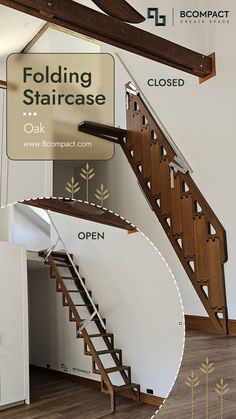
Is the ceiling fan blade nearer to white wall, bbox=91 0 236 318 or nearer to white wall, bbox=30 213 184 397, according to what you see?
white wall, bbox=91 0 236 318

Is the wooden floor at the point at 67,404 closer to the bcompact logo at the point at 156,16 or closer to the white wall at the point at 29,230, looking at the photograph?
the white wall at the point at 29,230

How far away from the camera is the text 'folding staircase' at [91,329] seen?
58cm

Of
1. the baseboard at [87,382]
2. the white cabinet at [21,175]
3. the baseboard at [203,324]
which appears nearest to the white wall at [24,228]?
the baseboard at [87,382]

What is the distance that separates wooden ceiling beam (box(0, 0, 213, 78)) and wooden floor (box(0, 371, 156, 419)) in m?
1.83

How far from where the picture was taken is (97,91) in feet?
4.50

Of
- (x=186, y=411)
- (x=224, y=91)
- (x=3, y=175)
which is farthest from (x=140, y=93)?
(x=186, y=411)

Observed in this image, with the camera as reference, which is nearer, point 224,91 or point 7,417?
point 7,417

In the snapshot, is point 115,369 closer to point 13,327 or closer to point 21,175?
point 13,327

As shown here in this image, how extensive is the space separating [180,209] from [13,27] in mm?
1553

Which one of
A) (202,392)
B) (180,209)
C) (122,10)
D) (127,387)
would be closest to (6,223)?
(127,387)

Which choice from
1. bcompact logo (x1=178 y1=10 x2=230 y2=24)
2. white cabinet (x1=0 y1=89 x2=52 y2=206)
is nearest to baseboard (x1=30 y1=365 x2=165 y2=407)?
white cabinet (x1=0 y1=89 x2=52 y2=206)

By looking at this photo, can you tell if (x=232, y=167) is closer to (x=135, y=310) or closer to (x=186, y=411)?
(x=186, y=411)

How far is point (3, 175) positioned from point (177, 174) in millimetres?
1175

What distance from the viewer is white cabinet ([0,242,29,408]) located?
0.50 metres
